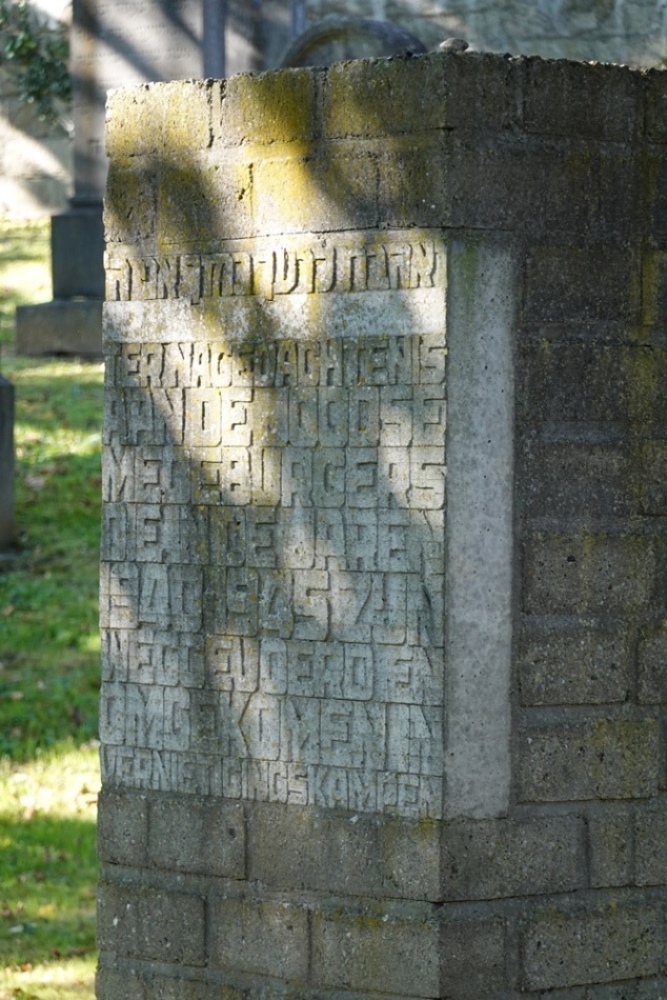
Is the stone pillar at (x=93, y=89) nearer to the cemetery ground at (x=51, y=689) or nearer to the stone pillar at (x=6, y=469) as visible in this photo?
the cemetery ground at (x=51, y=689)

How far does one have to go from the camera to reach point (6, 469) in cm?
944

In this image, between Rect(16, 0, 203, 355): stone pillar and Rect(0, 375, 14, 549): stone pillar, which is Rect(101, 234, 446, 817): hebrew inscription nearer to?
Rect(0, 375, 14, 549): stone pillar

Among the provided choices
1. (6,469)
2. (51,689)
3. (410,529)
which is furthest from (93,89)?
(410,529)

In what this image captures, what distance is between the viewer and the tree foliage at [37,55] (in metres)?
18.3

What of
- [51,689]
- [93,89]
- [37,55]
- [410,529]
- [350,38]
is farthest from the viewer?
[37,55]

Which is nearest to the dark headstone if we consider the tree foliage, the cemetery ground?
the cemetery ground

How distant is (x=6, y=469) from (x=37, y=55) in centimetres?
1036

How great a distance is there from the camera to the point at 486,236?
3.74m

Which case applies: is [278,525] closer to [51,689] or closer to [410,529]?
[410,529]

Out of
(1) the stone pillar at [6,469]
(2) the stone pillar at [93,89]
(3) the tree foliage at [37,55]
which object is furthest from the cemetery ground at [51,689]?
(3) the tree foliage at [37,55]

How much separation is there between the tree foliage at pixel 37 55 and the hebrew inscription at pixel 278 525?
48.4 feet

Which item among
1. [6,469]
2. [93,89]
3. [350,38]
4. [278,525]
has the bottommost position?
[6,469]

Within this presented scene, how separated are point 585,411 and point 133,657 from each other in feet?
4.20

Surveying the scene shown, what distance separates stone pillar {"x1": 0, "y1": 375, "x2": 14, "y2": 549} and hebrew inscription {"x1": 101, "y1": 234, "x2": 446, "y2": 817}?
17.7 ft
